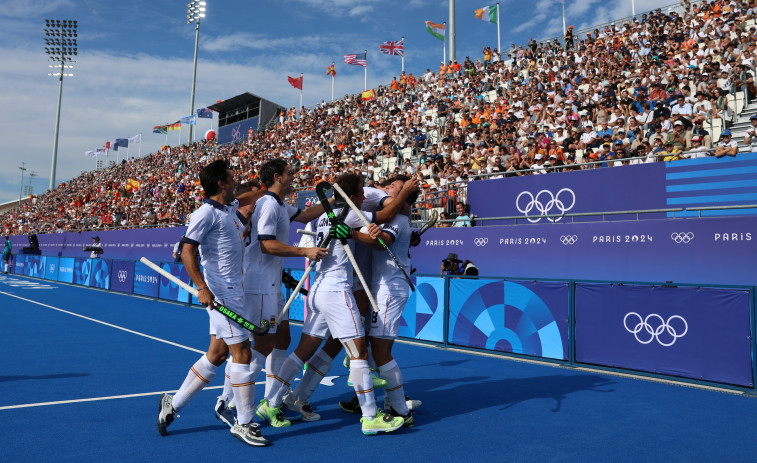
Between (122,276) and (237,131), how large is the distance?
28.4 m

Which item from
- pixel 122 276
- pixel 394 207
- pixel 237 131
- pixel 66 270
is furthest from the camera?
pixel 237 131

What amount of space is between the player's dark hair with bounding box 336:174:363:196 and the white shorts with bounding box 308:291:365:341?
0.99 m

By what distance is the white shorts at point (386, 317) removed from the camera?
5.08 meters

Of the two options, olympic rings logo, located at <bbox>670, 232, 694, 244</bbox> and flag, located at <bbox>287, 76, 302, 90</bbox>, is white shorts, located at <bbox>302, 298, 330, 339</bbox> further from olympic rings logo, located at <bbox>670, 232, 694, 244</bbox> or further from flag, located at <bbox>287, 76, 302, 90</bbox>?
flag, located at <bbox>287, 76, 302, 90</bbox>

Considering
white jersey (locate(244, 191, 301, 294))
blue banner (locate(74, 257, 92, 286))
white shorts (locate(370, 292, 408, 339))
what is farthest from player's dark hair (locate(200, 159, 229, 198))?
blue banner (locate(74, 257, 92, 286))

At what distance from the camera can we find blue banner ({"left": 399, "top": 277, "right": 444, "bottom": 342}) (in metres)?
9.95

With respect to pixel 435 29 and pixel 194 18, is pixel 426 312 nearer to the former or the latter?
pixel 435 29

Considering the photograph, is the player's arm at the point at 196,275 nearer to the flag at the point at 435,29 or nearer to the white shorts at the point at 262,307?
the white shorts at the point at 262,307

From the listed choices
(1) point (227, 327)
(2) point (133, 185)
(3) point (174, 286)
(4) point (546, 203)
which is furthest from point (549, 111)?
(2) point (133, 185)

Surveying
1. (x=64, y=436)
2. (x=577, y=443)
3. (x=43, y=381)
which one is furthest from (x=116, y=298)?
(x=577, y=443)

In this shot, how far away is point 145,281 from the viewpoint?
746 inches

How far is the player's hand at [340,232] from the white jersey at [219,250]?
88 centimetres

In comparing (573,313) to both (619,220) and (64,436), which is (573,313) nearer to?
(619,220)

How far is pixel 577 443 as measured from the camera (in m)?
4.61
